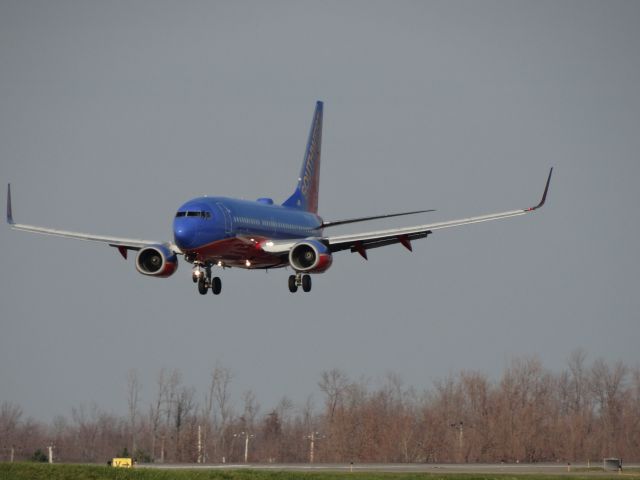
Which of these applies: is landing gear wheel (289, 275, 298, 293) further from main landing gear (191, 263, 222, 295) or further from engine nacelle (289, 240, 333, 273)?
main landing gear (191, 263, 222, 295)

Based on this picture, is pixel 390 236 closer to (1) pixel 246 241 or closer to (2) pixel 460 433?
(1) pixel 246 241

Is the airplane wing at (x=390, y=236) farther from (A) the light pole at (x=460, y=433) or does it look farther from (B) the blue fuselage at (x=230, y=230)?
(A) the light pole at (x=460, y=433)

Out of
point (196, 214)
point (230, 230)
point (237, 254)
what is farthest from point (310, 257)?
point (196, 214)

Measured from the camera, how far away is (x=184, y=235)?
81.2 m

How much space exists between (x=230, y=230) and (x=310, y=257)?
5960mm

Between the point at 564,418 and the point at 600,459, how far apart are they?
14824mm

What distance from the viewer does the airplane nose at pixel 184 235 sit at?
3196 inches

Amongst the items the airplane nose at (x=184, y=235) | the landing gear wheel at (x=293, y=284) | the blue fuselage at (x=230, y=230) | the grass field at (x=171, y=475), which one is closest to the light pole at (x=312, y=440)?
the landing gear wheel at (x=293, y=284)

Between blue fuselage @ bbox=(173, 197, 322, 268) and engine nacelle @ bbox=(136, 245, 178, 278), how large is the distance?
183 cm

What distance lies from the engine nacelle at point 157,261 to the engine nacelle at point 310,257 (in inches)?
290

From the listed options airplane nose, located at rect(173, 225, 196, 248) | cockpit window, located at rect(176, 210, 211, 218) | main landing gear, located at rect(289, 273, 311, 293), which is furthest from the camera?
main landing gear, located at rect(289, 273, 311, 293)

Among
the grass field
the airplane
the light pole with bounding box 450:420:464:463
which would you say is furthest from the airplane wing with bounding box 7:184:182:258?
the light pole with bounding box 450:420:464:463

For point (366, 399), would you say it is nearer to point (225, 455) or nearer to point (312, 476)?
point (225, 455)

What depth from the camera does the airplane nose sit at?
266ft
